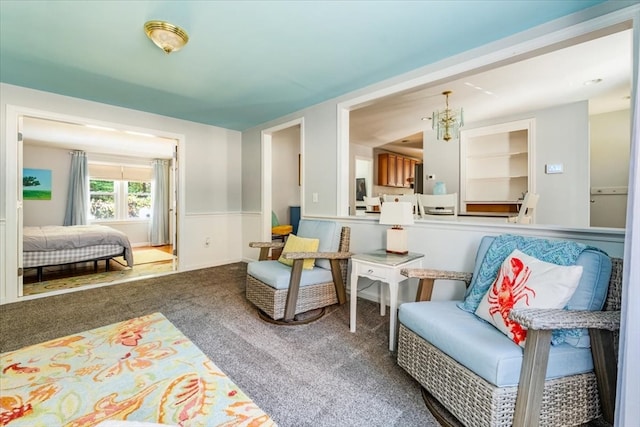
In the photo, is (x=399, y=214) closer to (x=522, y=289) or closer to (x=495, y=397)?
(x=522, y=289)

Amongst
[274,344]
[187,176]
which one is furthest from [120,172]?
[274,344]

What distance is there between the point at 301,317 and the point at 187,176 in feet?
9.75

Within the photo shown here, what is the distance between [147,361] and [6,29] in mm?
2543

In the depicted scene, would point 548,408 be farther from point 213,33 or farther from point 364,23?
point 213,33

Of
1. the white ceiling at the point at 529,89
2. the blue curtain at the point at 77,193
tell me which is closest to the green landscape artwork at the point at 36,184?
the blue curtain at the point at 77,193

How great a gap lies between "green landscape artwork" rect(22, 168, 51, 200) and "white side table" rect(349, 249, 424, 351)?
6878 mm

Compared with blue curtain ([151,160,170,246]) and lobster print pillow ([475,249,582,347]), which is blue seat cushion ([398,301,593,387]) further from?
blue curtain ([151,160,170,246])

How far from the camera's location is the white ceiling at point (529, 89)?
2578 mm

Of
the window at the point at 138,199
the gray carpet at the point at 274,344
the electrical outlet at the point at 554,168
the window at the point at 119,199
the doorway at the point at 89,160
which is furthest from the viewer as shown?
the window at the point at 138,199

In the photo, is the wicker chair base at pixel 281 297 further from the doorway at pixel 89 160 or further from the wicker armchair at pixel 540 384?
the doorway at pixel 89 160

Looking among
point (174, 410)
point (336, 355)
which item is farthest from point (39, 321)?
point (336, 355)

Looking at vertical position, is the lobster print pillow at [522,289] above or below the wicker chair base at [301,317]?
above

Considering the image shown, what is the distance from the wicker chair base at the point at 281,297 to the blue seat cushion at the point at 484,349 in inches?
45.2

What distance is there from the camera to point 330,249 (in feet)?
9.13
